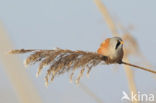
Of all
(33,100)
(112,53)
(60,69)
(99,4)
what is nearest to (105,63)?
(112,53)

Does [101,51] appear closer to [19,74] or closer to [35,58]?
[35,58]

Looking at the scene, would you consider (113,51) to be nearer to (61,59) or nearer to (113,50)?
(113,50)

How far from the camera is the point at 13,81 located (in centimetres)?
130

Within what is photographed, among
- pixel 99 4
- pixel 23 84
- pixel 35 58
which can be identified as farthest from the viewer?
pixel 99 4

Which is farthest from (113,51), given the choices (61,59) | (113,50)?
(61,59)

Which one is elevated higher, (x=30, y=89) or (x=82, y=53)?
(x=82, y=53)

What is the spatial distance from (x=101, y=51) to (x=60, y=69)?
0.65 ft

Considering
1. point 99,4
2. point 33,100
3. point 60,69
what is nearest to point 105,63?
point 60,69

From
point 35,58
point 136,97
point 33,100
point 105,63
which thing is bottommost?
point 136,97

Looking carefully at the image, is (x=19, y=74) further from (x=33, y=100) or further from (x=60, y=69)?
(x=60, y=69)

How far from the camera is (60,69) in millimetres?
1062

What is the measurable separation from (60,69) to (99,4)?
2.28 feet

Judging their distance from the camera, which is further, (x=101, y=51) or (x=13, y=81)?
(x=13, y=81)

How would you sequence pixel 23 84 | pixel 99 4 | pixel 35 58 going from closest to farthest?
pixel 35 58, pixel 23 84, pixel 99 4
